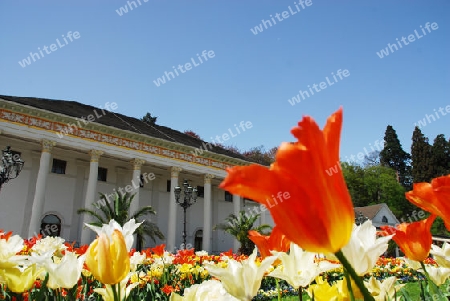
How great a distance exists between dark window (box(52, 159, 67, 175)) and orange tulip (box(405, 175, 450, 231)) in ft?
89.3

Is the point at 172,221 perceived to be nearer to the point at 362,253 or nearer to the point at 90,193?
the point at 90,193

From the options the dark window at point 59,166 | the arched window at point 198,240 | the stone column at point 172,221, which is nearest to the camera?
the dark window at point 59,166

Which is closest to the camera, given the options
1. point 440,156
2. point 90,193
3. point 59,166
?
point 90,193

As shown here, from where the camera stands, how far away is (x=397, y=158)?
65.7 metres

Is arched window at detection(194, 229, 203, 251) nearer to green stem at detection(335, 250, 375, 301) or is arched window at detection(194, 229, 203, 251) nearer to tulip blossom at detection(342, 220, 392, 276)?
tulip blossom at detection(342, 220, 392, 276)

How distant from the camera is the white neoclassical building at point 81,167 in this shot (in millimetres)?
21203

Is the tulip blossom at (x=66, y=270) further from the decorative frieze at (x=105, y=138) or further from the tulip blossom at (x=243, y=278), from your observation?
the decorative frieze at (x=105, y=138)

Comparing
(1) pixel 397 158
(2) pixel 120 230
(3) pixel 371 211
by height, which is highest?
(1) pixel 397 158

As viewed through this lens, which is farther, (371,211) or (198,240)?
(371,211)

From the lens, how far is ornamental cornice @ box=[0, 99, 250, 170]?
2046 cm

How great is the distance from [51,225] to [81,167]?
4748mm

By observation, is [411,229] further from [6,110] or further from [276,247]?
[6,110]

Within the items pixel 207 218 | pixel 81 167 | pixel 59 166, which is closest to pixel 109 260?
pixel 59 166

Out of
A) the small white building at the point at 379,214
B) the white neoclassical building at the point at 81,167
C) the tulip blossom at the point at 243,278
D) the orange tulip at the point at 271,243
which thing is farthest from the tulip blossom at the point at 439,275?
the small white building at the point at 379,214
